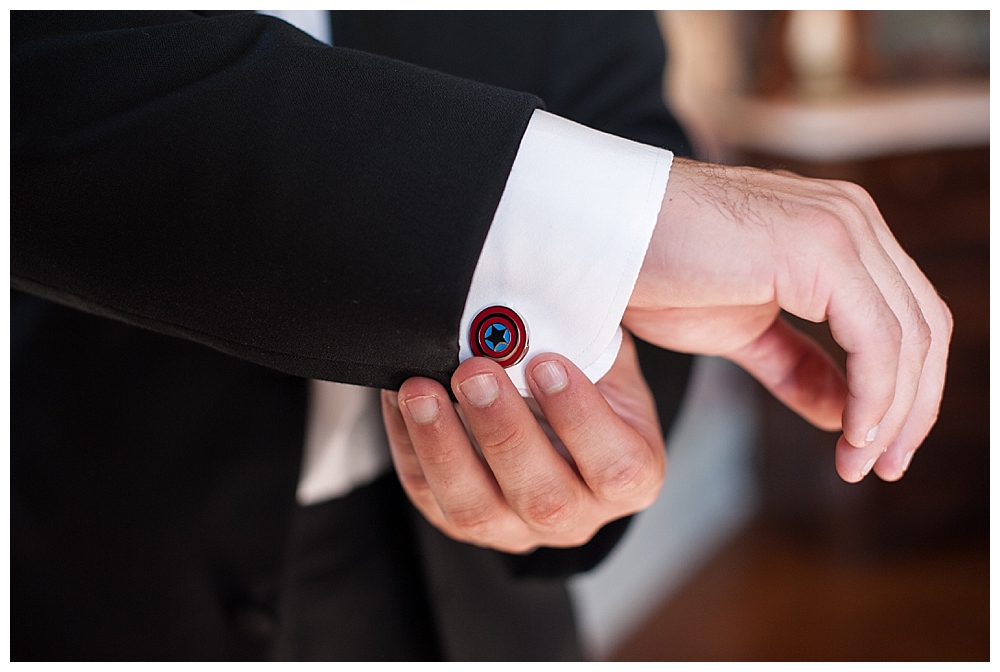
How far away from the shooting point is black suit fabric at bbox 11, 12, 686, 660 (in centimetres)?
47

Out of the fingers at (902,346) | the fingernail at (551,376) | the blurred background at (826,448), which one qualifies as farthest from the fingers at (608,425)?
the blurred background at (826,448)

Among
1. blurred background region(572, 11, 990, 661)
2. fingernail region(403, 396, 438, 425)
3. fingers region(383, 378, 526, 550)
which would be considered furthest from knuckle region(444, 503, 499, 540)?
blurred background region(572, 11, 990, 661)

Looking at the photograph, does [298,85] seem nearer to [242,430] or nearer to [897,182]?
[242,430]

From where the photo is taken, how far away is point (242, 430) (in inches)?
31.7

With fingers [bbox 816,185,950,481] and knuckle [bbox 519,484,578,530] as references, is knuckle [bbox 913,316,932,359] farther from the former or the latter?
knuckle [bbox 519,484,578,530]

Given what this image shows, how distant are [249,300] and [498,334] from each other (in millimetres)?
144

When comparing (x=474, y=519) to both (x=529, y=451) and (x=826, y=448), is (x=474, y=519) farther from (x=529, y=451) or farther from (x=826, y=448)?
(x=826, y=448)

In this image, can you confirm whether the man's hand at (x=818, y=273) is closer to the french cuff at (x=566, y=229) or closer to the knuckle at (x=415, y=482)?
the french cuff at (x=566, y=229)

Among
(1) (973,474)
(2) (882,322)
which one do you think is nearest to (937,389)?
(2) (882,322)

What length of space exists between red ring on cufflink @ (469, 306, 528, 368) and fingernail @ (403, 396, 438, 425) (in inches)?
1.5

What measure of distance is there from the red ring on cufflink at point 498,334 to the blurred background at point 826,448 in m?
1.32

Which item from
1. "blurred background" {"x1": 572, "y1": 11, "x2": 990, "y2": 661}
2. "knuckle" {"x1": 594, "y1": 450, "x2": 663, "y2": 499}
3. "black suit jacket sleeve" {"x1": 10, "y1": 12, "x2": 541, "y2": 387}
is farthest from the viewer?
"blurred background" {"x1": 572, "y1": 11, "x2": 990, "y2": 661}

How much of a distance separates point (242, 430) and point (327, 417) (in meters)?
0.08

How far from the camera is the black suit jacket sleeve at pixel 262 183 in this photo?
47 cm
